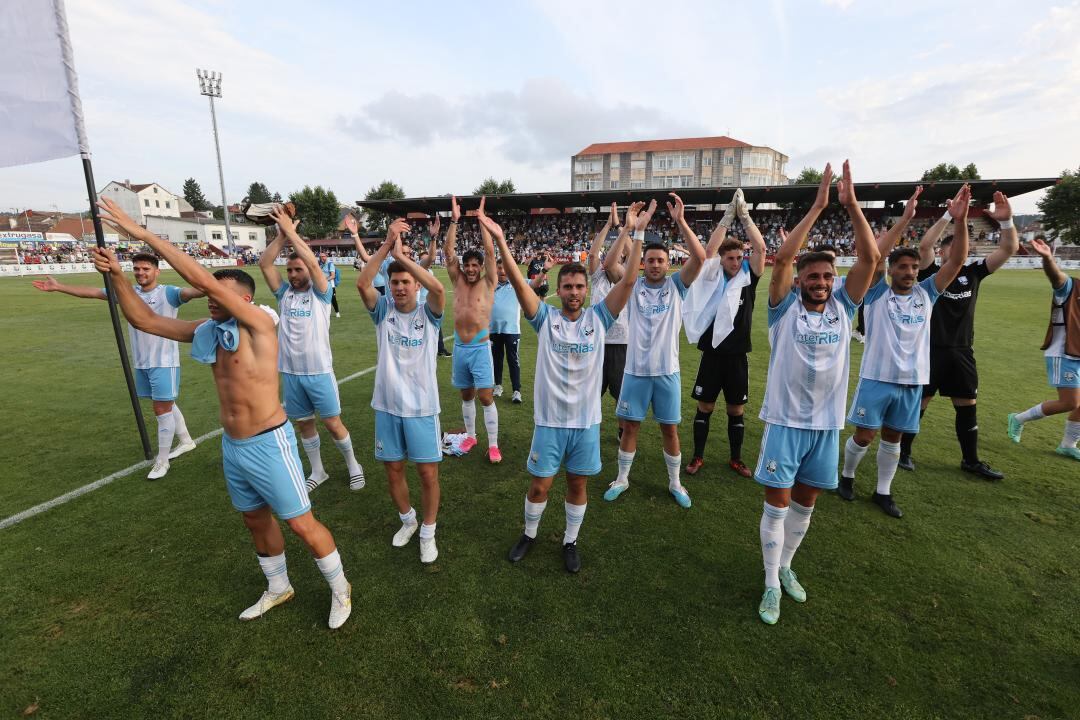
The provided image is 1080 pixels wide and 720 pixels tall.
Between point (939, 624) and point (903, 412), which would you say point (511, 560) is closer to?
point (939, 624)

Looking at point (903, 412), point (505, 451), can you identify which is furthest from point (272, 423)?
point (903, 412)

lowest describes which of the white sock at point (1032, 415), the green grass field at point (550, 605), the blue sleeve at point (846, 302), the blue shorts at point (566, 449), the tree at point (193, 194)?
the green grass field at point (550, 605)

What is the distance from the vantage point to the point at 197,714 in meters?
2.74

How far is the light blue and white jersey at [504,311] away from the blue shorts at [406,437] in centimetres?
368

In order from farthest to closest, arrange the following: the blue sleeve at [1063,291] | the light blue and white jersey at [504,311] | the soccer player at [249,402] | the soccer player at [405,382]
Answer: the light blue and white jersey at [504,311] → the blue sleeve at [1063,291] → the soccer player at [405,382] → the soccer player at [249,402]

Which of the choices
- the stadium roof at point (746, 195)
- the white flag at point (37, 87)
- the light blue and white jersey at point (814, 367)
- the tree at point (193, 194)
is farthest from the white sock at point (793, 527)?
the tree at point (193, 194)

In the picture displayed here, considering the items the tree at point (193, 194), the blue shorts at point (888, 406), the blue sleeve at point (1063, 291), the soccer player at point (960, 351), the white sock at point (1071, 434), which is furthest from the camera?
the tree at point (193, 194)

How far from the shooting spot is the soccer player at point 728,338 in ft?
17.5

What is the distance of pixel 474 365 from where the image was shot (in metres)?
6.11

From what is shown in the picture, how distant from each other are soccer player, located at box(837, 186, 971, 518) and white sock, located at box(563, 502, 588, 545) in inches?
113

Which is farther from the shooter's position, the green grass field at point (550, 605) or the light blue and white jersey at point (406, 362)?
the light blue and white jersey at point (406, 362)

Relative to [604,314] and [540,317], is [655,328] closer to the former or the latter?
[604,314]

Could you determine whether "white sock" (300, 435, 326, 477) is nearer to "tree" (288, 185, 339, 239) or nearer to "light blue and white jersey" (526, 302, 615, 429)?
"light blue and white jersey" (526, 302, 615, 429)

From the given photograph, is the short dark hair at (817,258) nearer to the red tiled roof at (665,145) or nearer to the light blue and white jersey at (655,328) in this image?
the light blue and white jersey at (655,328)
